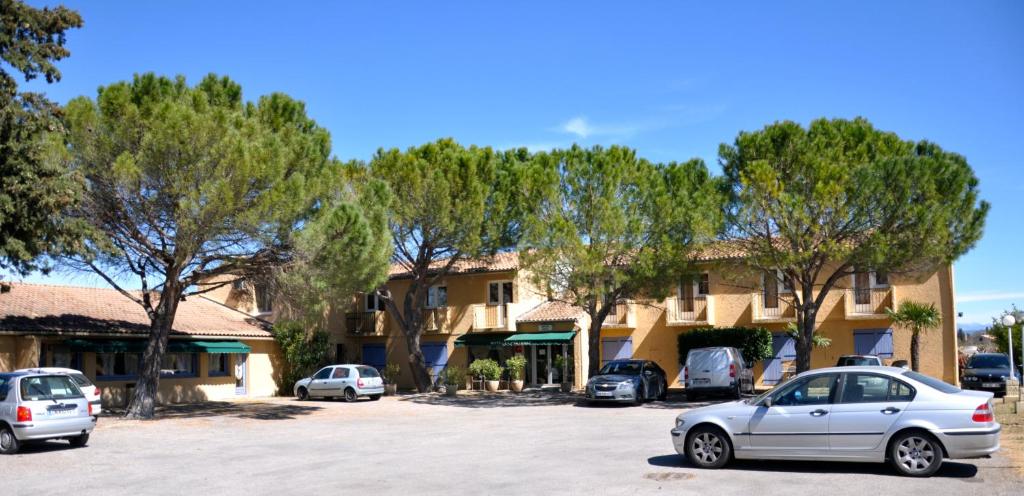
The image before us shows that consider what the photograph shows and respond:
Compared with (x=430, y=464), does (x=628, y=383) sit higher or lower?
higher

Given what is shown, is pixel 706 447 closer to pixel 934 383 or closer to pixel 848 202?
pixel 934 383

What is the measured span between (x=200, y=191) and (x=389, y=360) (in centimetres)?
1885

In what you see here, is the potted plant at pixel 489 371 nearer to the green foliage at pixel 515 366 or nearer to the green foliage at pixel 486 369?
the green foliage at pixel 486 369

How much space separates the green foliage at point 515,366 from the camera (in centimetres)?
3478

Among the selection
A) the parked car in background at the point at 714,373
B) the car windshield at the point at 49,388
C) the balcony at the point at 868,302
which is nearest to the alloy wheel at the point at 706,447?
the car windshield at the point at 49,388

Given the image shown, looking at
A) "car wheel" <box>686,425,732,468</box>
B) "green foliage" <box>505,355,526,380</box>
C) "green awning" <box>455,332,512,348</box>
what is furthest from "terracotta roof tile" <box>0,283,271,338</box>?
"car wheel" <box>686,425,732,468</box>

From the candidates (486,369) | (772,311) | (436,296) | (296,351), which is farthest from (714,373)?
(296,351)

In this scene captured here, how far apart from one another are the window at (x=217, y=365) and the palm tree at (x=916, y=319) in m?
24.6

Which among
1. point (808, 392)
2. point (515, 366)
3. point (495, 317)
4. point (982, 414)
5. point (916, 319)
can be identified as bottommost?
point (515, 366)

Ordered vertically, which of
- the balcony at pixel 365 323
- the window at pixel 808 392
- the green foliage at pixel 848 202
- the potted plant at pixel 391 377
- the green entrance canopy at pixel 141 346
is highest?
the green foliage at pixel 848 202

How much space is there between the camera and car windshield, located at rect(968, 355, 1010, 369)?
2764 cm

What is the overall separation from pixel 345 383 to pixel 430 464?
746 inches

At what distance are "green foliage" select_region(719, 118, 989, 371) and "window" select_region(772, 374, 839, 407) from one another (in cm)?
1287

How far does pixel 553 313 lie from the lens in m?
36.4
